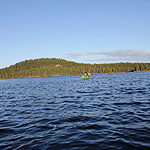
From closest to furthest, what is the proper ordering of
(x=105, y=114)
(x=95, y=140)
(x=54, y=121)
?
1. (x=95, y=140)
2. (x=54, y=121)
3. (x=105, y=114)

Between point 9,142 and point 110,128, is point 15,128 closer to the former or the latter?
point 9,142

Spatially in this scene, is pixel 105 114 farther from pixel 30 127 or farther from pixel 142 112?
pixel 30 127

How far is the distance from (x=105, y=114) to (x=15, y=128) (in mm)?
6899

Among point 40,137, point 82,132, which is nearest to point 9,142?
point 40,137

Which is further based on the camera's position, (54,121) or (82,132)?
(54,121)

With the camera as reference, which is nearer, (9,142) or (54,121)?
(9,142)

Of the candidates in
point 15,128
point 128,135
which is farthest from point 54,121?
Answer: point 128,135

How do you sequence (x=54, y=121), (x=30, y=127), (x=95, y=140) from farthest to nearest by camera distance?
(x=54, y=121)
(x=30, y=127)
(x=95, y=140)

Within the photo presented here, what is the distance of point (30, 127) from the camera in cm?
1022

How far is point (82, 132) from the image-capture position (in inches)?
349

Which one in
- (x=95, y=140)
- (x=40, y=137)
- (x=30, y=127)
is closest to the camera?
(x=95, y=140)

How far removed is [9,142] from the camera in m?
8.00

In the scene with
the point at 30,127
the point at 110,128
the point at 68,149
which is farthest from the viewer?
the point at 30,127

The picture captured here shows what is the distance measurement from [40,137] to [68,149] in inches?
85.7
